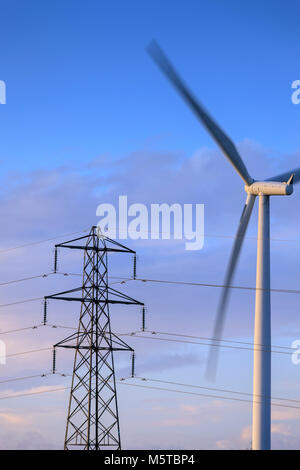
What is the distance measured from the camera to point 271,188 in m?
72.8

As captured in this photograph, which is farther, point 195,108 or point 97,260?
point 97,260

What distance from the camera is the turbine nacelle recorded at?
72562mm

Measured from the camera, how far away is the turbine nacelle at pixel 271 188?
72.6 metres

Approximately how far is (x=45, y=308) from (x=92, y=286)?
476 centimetres
